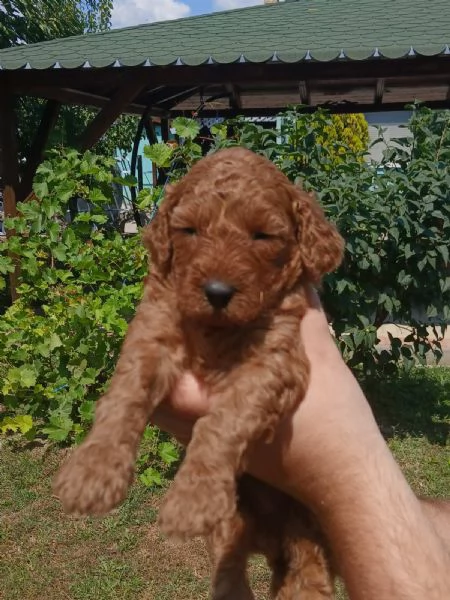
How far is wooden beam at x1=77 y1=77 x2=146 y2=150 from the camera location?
8.48 metres

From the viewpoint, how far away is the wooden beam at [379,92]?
10.4 meters

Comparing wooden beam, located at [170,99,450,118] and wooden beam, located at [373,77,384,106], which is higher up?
wooden beam, located at [373,77,384,106]

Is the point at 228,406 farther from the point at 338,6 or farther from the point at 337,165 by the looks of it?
the point at 338,6

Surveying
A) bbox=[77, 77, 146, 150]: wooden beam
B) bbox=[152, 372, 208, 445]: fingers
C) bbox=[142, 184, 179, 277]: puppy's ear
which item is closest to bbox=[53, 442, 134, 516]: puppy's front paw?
bbox=[152, 372, 208, 445]: fingers

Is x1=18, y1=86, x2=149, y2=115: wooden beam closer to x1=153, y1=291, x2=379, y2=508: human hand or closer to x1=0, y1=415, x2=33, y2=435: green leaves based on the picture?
x1=0, y1=415, x2=33, y2=435: green leaves

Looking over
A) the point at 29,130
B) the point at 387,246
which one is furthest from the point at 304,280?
the point at 29,130

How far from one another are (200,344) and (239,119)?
3.85 m

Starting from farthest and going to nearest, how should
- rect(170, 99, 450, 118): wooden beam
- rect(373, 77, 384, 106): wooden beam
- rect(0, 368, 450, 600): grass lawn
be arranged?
rect(170, 99, 450, 118): wooden beam → rect(373, 77, 384, 106): wooden beam → rect(0, 368, 450, 600): grass lawn

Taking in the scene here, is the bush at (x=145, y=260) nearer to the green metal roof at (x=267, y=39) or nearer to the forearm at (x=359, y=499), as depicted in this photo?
the green metal roof at (x=267, y=39)

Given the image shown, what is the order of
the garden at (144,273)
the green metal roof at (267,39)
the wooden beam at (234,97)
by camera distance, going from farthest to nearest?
the wooden beam at (234,97), the green metal roof at (267,39), the garden at (144,273)

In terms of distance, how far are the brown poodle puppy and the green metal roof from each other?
602 cm

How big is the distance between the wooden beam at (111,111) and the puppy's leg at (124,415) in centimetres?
Answer: 652

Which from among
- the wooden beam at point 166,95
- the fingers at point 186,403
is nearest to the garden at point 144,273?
the fingers at point 186,403

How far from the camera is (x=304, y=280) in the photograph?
2496mm
